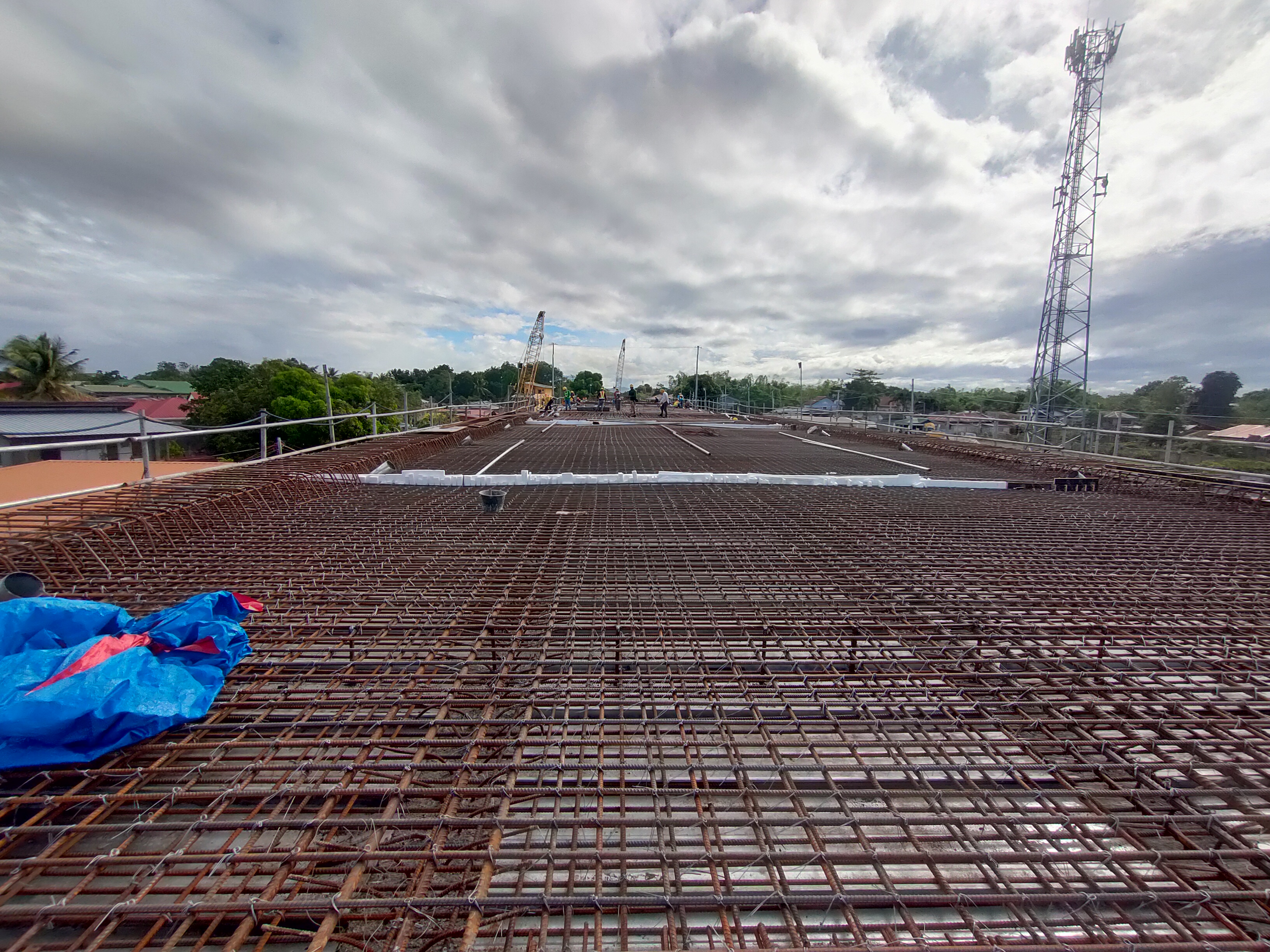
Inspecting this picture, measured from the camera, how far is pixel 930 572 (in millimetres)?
3332

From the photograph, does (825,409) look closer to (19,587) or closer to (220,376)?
(19,587)

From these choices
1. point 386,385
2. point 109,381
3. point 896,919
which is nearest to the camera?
point 896,919

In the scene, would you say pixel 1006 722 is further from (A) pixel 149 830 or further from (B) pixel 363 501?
(B) pixel 363 501

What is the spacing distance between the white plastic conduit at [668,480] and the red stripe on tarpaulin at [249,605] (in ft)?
11.5

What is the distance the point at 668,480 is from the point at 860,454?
4918 mm

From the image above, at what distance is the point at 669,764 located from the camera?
166 centimetres

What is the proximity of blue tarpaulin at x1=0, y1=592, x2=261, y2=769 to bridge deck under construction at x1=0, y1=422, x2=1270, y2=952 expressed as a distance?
0.08 m

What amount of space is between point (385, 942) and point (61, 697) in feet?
4.11

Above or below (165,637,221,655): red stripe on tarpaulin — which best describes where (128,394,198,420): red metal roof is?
above

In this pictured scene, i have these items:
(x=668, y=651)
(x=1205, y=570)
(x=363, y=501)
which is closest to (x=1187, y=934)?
(x=668, y=651)

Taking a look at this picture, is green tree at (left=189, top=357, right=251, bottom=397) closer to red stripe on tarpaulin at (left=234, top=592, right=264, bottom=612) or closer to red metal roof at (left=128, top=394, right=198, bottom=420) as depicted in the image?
red metal roof at (left=128, top=394, right=198, bottom=420)

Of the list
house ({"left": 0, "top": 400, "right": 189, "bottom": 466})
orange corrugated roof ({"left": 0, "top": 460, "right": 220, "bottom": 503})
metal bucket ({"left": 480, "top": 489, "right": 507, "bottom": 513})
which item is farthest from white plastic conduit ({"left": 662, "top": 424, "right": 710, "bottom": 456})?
house ({"left": 0, "top": 400, "right": 189, "bottom": 466})

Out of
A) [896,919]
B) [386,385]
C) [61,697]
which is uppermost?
[386,385]

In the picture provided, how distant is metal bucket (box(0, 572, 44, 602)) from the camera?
7.55 ft
